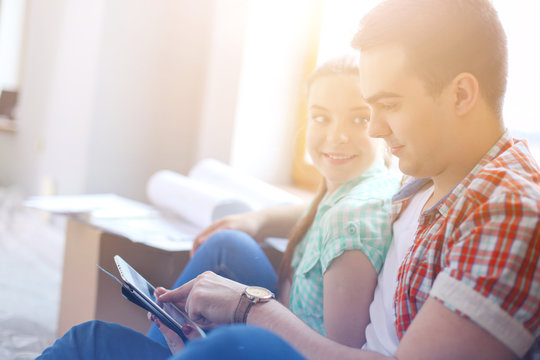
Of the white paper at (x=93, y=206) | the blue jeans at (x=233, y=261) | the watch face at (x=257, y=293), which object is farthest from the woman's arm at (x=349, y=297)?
the white paper at (x=93, y=206)

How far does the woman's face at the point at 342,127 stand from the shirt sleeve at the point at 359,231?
145 millimetres

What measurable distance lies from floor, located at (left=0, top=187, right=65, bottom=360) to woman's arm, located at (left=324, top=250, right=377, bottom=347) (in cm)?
44

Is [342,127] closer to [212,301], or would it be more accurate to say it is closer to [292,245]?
[292,245]

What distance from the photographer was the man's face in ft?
2.12

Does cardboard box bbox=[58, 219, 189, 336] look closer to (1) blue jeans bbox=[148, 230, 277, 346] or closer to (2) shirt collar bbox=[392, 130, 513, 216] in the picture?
(1) blue jeans bbox=[148, 230, 277, 346]

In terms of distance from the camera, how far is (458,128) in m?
0.64

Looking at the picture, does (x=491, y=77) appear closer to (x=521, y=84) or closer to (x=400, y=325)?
(x=400, y=325)

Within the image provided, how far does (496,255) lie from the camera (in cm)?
51

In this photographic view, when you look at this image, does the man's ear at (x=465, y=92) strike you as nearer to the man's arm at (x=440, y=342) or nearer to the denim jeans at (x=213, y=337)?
the man's arm at (x=440, y=342)

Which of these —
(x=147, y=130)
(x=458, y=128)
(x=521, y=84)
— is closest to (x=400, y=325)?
(x=458, y=128)

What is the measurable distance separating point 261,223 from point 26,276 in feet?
4.18

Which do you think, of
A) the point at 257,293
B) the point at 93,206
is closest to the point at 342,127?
the point at 257,293

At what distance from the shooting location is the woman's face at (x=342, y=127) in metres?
1.02

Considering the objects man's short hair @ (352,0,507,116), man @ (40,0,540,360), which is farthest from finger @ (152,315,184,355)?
man's short hair @ (352,0,507,116)
